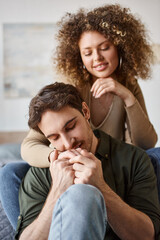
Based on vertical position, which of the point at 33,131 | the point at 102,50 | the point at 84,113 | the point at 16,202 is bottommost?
the point at 16,202

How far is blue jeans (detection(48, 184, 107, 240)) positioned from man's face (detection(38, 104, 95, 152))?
1.27 feet

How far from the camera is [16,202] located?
1408 millimetres

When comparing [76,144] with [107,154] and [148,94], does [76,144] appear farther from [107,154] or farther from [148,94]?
[148,94]

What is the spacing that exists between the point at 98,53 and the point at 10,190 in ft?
2.85

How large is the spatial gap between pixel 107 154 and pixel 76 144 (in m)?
0.16

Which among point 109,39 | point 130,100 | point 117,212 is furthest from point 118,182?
point 109,39

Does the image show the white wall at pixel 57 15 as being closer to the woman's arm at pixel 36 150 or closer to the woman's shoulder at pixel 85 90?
the woman's shoulder at pixel 85 90

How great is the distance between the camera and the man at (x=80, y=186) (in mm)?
930

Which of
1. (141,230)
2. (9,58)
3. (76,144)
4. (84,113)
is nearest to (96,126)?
(84,113)

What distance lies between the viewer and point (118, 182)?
135 centimetres

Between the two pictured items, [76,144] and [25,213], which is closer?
[25,213]

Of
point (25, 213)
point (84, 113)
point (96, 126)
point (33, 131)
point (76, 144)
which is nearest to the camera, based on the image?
point (25, 213)

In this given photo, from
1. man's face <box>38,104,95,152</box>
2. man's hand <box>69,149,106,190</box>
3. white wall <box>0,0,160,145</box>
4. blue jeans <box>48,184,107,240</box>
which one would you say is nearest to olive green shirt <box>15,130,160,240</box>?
man's face <box>38,104,95,152</box>

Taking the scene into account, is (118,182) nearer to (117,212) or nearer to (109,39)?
(117,212)
